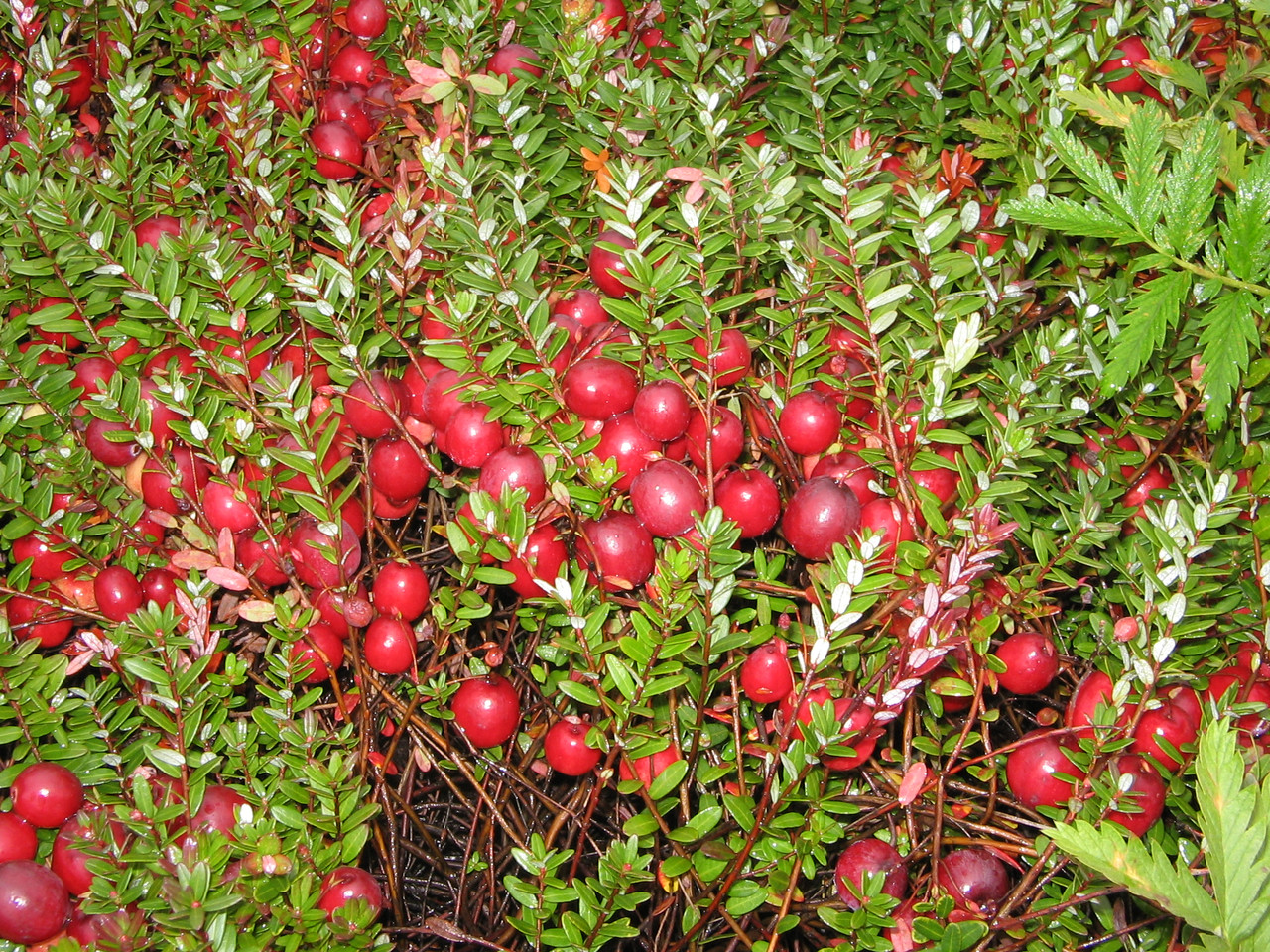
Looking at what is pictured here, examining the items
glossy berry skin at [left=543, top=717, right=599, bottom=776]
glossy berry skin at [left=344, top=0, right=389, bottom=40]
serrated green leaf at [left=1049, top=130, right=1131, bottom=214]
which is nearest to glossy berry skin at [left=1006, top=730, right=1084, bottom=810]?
glossy berry skin at [left=543, top=717, right=599, bottom=776]

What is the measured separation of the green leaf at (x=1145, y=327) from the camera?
101cm

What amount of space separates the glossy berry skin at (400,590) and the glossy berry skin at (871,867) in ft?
1.89

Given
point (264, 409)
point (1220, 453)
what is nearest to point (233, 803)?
point (264, 409)

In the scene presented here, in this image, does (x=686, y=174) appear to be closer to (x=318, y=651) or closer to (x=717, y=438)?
(x=717, y=438)

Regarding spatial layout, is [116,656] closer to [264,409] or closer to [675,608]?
[264,409]

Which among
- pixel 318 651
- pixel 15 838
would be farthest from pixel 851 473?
pixel 15 838

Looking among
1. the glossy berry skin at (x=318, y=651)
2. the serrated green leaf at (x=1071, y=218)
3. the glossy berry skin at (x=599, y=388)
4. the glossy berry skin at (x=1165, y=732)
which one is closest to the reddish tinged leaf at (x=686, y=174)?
the glossy berry skin at (x=599, y=388)

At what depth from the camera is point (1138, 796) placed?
983 mm

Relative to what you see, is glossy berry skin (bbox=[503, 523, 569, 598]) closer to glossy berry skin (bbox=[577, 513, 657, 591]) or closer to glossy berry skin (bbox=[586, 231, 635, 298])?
glossy berry skin (bbox=[577, 513, 657, 591])

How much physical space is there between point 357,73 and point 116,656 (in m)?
1.04

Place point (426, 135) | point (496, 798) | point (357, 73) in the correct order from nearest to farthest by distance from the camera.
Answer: point (496, 798) → point (426, 135) → point (357, 73)

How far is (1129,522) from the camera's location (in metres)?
1.23

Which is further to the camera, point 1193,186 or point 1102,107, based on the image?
point 1102,107

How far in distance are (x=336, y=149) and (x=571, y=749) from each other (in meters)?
1.00
